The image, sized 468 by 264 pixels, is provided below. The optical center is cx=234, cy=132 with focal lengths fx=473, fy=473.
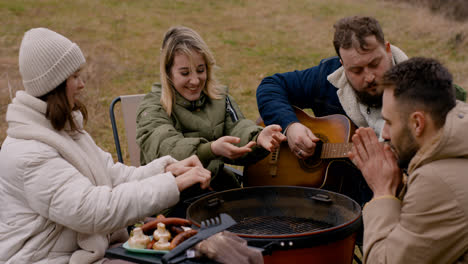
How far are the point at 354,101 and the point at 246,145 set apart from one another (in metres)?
0.88

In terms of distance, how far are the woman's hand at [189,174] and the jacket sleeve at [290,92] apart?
116 centimetres

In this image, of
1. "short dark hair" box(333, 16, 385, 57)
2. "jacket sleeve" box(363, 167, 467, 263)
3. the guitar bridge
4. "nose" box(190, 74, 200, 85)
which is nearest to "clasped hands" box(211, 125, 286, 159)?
the guitar bridge

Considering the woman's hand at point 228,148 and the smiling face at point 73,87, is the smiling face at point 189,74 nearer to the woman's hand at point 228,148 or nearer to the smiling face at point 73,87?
the woman's hand at point 228,148

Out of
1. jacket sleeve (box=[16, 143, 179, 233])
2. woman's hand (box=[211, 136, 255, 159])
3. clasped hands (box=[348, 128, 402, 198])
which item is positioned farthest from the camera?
woman's hand (box=[211, 136, 255, 159])

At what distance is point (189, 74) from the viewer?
3311 mm

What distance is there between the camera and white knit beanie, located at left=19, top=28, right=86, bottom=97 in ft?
6.97

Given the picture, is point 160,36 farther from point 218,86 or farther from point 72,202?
point 72,202

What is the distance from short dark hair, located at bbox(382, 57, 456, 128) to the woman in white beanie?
1043 mm

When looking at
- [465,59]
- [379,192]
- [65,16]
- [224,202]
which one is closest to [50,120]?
[224,202]

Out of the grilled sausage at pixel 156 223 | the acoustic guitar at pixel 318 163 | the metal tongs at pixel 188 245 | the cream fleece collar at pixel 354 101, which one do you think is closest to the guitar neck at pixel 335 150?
the acoustic guitar at pixel 318 163

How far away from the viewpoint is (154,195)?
7.09ft

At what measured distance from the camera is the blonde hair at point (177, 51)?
3.27 m

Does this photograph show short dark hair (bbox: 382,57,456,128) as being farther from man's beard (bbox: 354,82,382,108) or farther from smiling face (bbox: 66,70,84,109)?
smiling face (bbox: 66,70,84,109)

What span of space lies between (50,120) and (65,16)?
13009 mm
